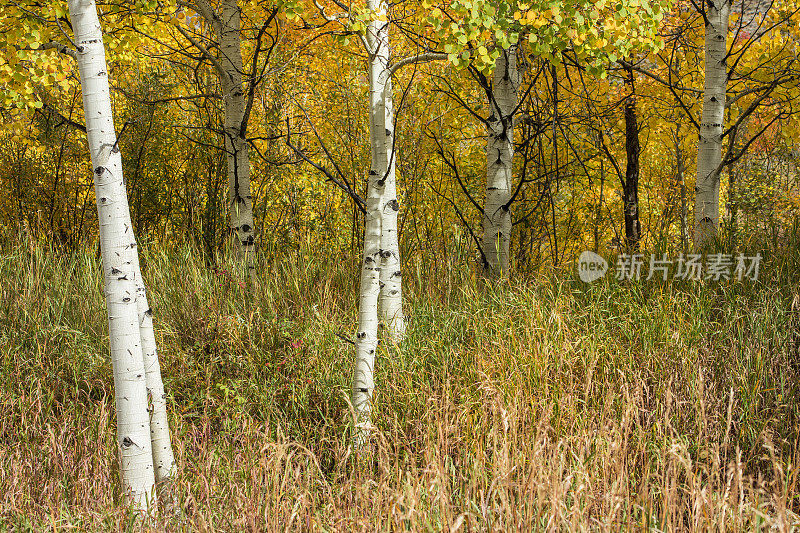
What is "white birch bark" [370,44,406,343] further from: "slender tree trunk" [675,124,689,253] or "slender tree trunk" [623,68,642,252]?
"slender tree trunk" [623,68,642,252]

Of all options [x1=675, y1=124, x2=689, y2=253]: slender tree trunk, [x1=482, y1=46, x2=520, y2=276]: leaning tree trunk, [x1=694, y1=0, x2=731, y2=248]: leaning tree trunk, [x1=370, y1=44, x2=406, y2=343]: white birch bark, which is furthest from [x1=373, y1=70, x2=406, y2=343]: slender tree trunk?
[x1=675, y1=124, x2=689, y2=253]: slender tree trunk

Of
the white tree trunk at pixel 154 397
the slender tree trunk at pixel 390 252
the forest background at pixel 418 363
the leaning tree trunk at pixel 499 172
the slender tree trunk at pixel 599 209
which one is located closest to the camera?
the forest background at pixel 418 363

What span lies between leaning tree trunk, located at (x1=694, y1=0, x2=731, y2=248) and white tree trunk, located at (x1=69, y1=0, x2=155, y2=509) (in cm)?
453

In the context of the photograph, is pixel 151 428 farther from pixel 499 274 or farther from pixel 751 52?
pixel 751 52

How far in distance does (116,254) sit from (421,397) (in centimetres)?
179

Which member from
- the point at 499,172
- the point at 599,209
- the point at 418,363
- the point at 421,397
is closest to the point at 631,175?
the point at 599,209

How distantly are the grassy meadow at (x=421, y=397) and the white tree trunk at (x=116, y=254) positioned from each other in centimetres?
26

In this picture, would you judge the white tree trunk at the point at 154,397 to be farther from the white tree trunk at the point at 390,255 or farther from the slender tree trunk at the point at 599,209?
the slender tree trunk at the point at 599,209

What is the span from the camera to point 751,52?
6742 millimetres

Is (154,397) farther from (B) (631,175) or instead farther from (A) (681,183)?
(A) (681,183)

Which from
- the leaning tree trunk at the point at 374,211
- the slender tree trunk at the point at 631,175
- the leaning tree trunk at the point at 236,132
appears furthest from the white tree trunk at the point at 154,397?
the slender tree trunk at the point at 631,175

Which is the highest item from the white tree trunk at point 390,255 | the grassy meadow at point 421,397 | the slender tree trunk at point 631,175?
the slender tree trunk at point 631,175

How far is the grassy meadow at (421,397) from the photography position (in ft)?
8.59

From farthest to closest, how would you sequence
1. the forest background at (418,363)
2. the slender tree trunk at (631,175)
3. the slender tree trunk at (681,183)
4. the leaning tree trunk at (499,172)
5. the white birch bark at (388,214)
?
the slender tree trunk at (681,183)
the slender tree trunk at (631,175)
the leaning tree trunk at (499,172)
the white birch bark at (388,214)
the forest background at (418,363)
